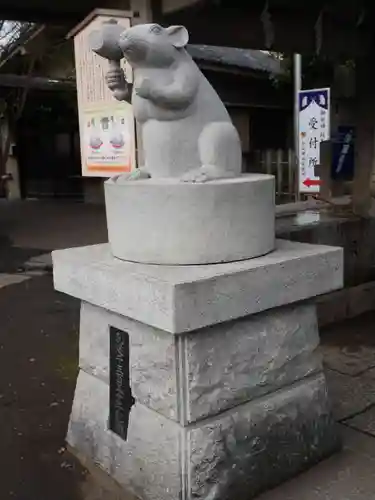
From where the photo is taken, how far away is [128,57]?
2439 millimetres

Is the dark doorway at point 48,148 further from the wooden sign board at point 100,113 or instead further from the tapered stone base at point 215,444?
the tapered stone base at point 215,444

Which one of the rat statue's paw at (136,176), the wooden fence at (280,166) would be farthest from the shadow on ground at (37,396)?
the wooden fence at (280,166)

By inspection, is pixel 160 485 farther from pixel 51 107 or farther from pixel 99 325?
pixel 51 107

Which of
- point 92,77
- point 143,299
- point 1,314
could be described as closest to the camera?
point 143,299

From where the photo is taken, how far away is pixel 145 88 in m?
2.41

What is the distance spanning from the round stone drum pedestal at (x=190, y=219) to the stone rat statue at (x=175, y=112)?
0.12 metres

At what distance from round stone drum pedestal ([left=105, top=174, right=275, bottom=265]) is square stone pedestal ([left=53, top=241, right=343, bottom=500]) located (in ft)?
0.24

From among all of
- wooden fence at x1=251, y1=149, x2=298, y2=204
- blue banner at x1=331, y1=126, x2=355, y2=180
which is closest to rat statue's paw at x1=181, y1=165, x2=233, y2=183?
blue banner at x1=331, y1=126, x2=355, y2=180

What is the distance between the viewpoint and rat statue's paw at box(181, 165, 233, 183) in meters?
2.35

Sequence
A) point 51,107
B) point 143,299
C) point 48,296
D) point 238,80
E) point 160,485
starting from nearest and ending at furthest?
point 143,299, point 160,485, point 48,296, point 238,80, point 51,107

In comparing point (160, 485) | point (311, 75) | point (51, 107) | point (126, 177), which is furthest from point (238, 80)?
point (160, 485)

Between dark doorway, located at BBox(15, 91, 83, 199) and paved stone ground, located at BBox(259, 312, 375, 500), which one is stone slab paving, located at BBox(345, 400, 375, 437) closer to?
paved stone ground, located at BBox(259, 312, 375, 500)

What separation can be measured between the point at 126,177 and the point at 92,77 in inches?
62.3

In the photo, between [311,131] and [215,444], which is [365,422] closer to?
[215,444]
